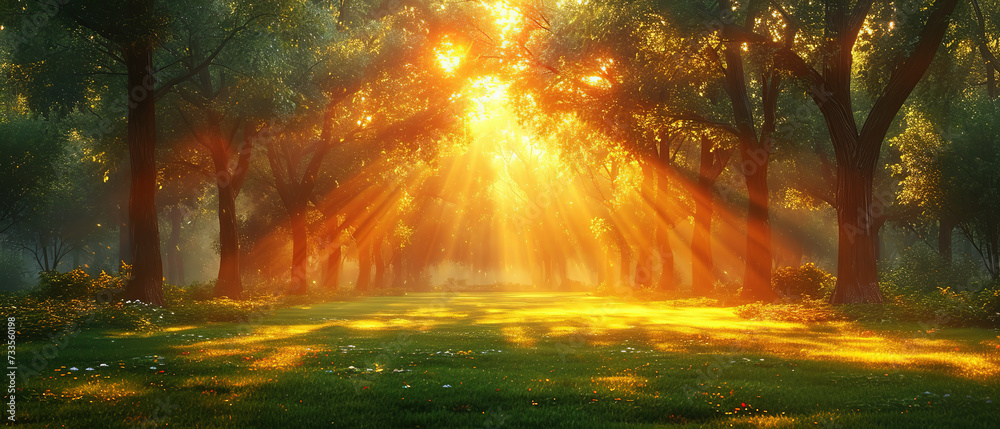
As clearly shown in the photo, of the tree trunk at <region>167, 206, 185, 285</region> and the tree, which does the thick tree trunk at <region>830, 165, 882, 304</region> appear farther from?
the tree trunk at <region>167, 206, 185, 285</region>

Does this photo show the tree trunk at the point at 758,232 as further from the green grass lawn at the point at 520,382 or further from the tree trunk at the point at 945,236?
the tree trunk at the point at 945,236

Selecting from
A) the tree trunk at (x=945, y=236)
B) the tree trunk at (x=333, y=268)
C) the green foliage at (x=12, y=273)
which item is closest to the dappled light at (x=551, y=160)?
the tree trunk at (x=945, y=236)

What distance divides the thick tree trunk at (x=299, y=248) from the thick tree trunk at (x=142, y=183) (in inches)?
702

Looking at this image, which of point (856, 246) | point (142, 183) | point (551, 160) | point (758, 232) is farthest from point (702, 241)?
point (142, 183)

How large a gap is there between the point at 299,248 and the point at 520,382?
36.0 metres

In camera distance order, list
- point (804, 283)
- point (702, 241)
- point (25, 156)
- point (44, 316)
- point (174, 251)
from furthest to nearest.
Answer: point (174, 251) < point (25, 156) < point (702, 241) < point (804, 283) < point (44, 316)

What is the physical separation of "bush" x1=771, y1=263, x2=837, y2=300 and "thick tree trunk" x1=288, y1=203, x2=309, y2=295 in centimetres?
2846

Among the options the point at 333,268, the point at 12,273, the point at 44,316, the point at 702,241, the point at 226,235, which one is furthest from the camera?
the point at 12,273

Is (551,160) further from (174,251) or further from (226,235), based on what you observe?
(174,251)

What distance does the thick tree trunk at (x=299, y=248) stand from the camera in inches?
1663

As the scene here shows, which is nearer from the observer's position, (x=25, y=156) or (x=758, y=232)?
(x=758, y=232)

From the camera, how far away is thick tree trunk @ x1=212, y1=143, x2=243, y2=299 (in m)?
34.5

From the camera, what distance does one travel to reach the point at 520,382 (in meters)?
9.53

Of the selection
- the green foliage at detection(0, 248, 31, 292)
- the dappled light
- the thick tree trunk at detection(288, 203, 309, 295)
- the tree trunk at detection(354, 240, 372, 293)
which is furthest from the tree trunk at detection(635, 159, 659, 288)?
the green foliage at detection(0, 248, 31, 292)
